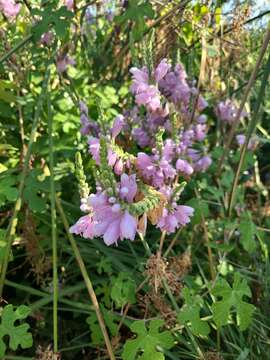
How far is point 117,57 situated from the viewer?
2.70m

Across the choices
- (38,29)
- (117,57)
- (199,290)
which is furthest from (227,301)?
(117,57)

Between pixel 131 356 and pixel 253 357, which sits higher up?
pixel 131 356

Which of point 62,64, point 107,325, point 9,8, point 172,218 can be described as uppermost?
point 9,8

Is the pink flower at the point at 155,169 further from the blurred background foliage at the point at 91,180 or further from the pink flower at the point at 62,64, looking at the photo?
the pink flower at the point at 62,64

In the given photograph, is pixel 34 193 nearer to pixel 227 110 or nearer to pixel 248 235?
pixel 248 235

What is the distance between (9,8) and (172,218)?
1101 mm

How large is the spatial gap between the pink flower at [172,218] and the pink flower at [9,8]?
1.06 m

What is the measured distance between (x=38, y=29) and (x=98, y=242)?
2.57 feet

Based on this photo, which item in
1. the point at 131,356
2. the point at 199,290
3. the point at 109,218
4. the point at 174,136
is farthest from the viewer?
the point at 199,290

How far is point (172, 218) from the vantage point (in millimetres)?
1519

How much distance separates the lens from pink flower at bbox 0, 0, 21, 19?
2102 millimetres

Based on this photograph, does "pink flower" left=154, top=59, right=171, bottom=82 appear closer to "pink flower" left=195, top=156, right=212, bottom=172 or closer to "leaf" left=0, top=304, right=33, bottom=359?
"leaf" left=0, top=304, right=33, bottom=359

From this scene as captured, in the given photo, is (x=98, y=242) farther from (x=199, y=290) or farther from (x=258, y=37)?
(x=258, y=37)

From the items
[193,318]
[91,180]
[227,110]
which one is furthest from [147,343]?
[227,110]
